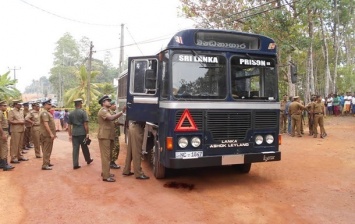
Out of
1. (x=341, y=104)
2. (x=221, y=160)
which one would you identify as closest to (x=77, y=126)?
(x=221, y=160)

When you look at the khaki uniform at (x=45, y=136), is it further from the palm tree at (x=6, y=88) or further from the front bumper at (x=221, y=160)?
the palm tree at (x=6, y=88)

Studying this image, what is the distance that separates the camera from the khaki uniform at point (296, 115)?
45.4ft

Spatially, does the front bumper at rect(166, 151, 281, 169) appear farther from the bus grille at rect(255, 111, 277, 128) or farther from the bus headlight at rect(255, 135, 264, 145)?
the bus grille at rect(255, 111, 277, 128)

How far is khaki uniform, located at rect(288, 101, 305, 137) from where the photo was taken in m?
13.8

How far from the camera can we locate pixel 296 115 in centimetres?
1394

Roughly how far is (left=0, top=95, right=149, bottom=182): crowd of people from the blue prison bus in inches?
29.9

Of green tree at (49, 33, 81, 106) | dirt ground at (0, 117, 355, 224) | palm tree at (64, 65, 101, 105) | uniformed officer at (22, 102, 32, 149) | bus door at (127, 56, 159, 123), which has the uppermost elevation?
green tree at (49, 33, 81, 106)

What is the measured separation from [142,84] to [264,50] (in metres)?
2.69

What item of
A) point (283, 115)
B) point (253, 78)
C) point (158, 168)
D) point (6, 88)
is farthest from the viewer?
point (6, 88)

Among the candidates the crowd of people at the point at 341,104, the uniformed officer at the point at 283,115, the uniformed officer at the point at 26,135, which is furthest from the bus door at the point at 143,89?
the crowd of people at the point at 341,104

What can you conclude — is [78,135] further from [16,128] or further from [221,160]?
[221,160]

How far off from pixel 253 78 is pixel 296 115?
8296mm

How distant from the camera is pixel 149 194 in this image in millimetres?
6027

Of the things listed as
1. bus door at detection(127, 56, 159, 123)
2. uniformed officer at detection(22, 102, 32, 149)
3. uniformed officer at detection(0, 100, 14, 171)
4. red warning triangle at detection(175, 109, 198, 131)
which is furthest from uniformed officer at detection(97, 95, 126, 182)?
uniformed officer at detection(22, 102, 32, 149)
